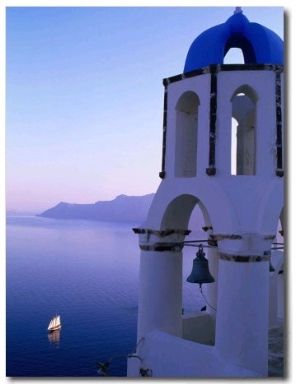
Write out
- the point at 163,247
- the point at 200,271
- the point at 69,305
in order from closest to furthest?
1. the point at 200,271
2. the point at 163,247
3. the point at 69,305

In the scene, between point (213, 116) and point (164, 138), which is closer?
point (213, 116)

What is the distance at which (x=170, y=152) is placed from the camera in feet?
24.3

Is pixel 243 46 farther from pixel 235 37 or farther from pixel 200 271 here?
pixel 200 271

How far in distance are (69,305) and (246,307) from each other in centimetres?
3279

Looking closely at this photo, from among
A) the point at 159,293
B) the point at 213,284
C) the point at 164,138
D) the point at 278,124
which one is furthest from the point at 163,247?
the point at 278,124

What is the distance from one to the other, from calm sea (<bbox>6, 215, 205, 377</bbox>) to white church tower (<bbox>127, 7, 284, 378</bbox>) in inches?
359

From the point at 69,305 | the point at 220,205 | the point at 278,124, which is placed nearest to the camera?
the point at 220,205

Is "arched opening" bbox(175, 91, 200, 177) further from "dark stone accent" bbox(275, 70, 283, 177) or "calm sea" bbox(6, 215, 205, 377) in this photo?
"calm sea" bbox(6, 215, 205, 377)

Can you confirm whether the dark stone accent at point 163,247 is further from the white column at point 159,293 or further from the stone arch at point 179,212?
the stone arch at point 179,212

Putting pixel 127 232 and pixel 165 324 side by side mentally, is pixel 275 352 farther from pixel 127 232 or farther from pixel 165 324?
pixel 127 232

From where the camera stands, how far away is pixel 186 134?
7.62 m

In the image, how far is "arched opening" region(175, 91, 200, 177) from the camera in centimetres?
738

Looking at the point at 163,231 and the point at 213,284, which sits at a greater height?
the point at 163,231
